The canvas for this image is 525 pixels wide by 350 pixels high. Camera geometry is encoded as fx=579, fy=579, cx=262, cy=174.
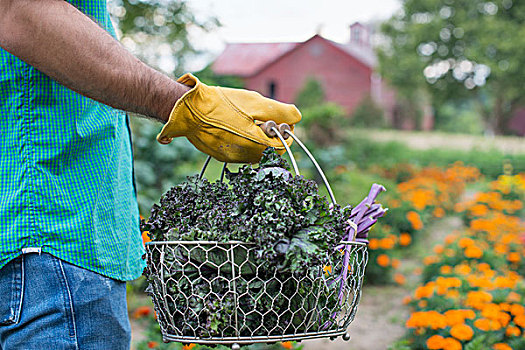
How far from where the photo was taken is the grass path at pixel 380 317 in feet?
12.7

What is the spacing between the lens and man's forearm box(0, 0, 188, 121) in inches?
42.8

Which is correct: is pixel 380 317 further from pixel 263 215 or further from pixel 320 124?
pixel 320 124

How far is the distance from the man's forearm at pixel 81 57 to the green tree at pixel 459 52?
27.0 metres

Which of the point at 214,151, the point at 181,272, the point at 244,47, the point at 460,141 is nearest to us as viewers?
the point at 181,272

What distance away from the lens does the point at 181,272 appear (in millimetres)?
1068

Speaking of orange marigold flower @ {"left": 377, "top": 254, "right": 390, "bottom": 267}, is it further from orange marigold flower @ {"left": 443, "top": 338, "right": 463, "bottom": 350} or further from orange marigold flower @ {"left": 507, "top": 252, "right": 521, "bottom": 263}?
orange marigold flower @ {"left": 443, "top": 338, "right": 463, "bottom": 350}

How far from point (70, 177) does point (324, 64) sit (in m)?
24.5

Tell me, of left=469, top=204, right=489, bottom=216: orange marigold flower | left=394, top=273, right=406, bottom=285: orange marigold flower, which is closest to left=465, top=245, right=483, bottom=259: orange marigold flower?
left=394, top=273, right=406, bottom=285: orange marigold flower

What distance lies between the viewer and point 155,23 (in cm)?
1176

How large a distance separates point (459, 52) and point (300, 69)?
919 cm

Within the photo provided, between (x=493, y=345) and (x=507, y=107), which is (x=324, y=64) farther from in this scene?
(x=493, y=345)

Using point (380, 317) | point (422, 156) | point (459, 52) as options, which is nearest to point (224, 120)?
point (380, 317)

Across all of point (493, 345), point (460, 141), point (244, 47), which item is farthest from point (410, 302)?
point (244, 47)

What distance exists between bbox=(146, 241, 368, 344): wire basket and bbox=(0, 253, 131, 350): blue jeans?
273mm
